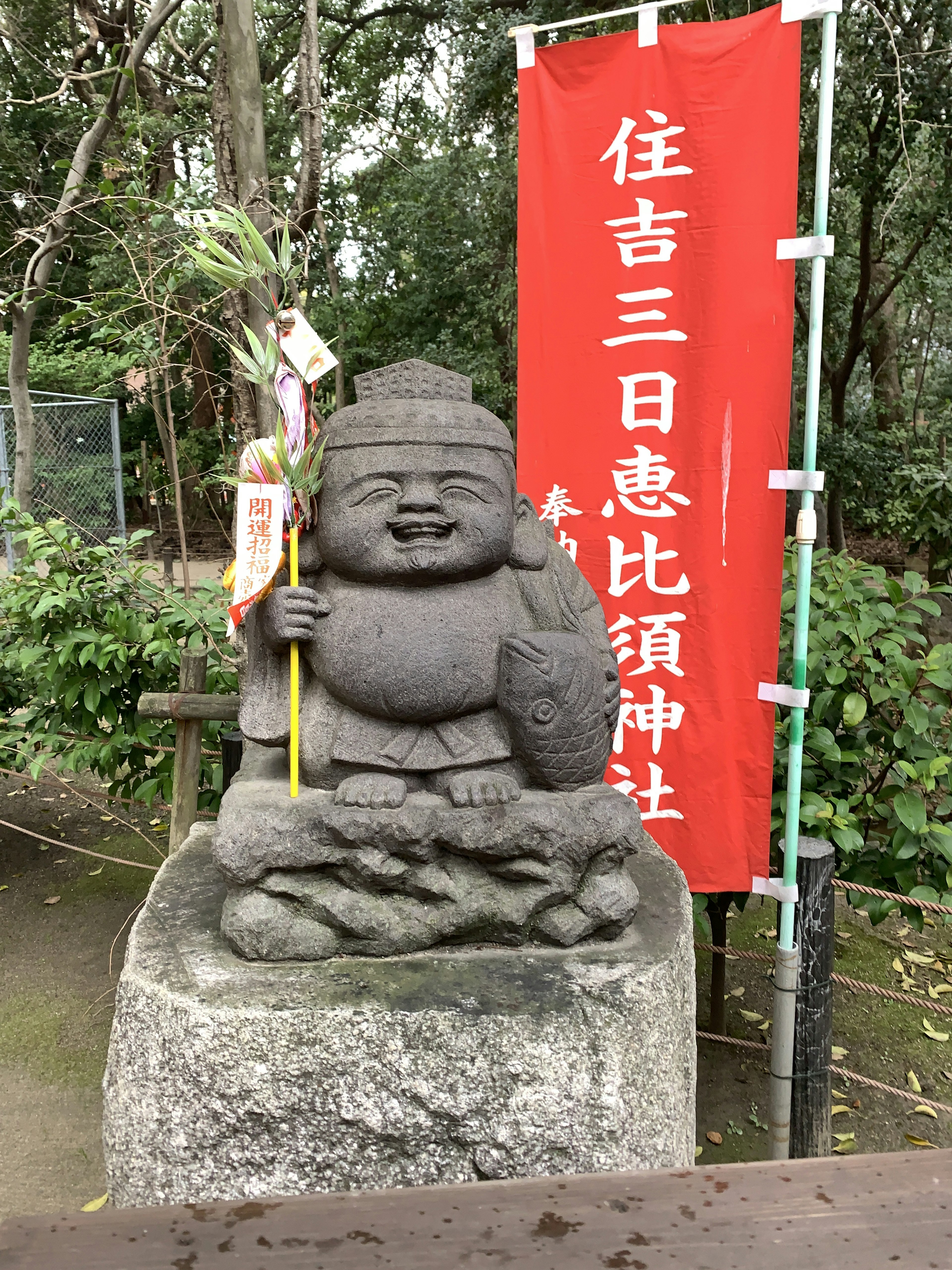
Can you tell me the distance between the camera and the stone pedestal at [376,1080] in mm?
1866

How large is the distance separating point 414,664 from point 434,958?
0.64m

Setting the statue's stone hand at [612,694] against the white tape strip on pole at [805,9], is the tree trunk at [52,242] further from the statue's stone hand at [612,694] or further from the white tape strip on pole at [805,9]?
the statue's stone hand at [612,694]

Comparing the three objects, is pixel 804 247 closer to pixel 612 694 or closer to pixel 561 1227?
pixel 612 694

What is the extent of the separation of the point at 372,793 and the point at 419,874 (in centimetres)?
20

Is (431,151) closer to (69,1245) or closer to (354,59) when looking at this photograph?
(354,59)

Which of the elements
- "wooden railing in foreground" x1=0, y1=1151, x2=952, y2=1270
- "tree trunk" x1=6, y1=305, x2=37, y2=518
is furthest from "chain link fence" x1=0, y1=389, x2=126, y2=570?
"wooden railing in foreground" x1=0, y1=1151, x2=952, y2=1270

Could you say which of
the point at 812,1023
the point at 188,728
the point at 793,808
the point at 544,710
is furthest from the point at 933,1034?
the point at 188,728

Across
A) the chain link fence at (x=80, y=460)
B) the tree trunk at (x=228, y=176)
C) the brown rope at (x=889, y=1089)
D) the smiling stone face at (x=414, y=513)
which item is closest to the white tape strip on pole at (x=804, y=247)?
the smiling stone face at (x=414, y=513)

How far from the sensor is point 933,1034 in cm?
343

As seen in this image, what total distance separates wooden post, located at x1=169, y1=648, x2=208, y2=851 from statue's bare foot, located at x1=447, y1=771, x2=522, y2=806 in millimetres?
1378

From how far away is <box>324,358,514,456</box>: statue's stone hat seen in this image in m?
2.16

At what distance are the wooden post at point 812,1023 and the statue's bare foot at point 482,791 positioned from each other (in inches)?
36.2

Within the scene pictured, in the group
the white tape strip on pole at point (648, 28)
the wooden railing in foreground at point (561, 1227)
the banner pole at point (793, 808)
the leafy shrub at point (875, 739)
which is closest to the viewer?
the wooden railing in foreground at point (561, 1227)

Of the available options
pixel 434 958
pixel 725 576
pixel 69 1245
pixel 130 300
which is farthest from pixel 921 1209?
pixel 130 300
